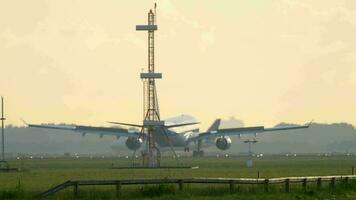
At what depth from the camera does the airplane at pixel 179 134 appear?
492ft

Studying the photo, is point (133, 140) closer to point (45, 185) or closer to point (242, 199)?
point (45, 185)

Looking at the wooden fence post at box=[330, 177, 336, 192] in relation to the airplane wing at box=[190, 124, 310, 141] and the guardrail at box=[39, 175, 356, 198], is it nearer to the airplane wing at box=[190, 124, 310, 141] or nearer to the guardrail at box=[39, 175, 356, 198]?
the guardrail at box=[39, 175, 356, 198]

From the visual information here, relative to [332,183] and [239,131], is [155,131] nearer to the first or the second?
[239,131]

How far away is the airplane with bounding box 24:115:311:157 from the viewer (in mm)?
150000

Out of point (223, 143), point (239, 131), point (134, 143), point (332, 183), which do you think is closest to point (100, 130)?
point (134, 143)

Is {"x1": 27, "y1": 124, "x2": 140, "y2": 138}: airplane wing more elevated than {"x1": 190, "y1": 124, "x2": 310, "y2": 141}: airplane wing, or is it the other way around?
{"x1": 190, "y1": 124, "x2": 310, "y2": 141}: airplane wing

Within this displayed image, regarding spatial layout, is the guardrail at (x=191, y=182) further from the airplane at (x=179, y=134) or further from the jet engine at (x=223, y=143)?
the jet engine at (x=223, y=143)

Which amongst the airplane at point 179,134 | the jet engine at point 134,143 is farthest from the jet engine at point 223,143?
the jet engine at point 134,143

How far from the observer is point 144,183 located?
5131 cm

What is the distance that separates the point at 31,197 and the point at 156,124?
68.2 meters

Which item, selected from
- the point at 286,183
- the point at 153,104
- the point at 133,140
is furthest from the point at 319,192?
the point at 133,140

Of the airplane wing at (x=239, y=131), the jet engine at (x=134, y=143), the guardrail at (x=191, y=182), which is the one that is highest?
the airplane wing at (x=239, y=131)

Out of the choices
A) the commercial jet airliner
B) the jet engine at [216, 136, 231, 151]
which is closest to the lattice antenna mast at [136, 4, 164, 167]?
the commercial jet airliner

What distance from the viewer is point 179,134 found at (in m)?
180
